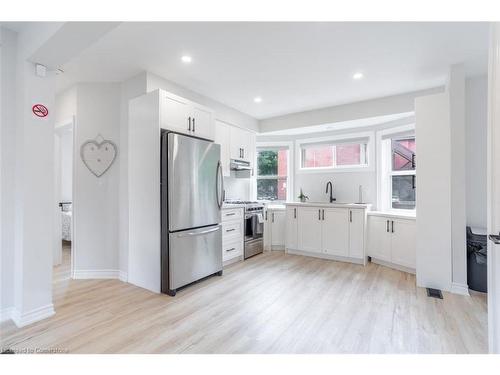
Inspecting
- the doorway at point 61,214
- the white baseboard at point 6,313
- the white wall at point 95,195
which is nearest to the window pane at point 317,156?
the white wall at point 95,195

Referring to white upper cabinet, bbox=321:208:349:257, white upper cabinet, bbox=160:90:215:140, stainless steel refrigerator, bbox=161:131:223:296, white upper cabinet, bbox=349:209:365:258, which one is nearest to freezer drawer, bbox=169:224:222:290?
stainless steel refrigerator, bbox=161:131:223:296

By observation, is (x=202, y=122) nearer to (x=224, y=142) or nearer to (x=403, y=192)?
(x=224, y=142)

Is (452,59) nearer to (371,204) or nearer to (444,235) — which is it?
(444,235)

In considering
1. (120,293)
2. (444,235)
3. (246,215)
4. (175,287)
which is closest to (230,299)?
(175,287)

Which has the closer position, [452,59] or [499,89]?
[499,89]

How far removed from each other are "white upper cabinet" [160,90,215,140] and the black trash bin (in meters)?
3.29

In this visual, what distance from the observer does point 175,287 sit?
275cm

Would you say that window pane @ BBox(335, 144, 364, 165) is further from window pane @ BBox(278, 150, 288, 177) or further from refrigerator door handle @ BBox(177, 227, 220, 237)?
refrigerator door handle @ BBox(177, 227, 220, 237)

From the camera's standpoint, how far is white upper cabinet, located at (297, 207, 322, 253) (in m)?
4.23

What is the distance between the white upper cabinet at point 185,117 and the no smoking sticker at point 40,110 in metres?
1.02

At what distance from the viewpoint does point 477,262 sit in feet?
9.09

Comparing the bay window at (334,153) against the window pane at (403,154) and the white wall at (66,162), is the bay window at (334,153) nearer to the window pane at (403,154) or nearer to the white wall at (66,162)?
the window pane at (403,154)

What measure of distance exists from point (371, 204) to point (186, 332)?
11.7ft

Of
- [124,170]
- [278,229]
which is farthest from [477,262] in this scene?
[124,170]
